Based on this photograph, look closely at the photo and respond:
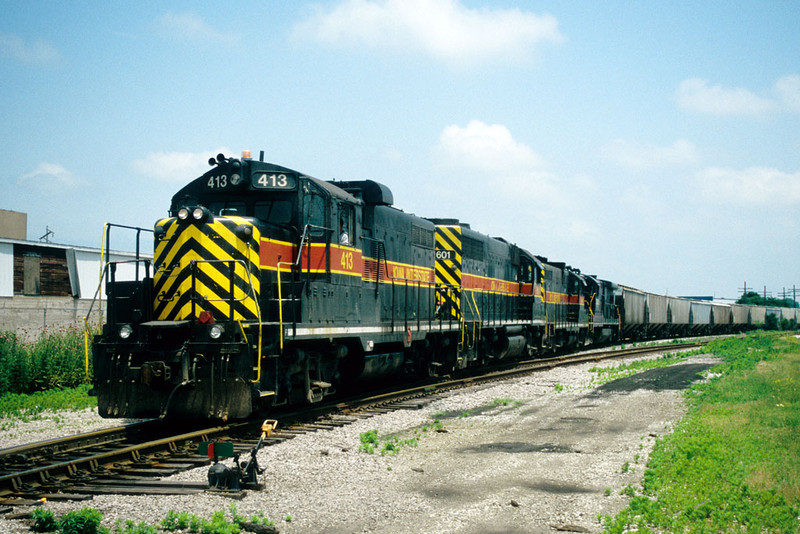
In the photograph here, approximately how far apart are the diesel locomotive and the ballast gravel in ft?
4.17

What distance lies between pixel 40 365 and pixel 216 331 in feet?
27.6

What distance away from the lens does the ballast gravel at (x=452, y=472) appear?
5777 millimetres

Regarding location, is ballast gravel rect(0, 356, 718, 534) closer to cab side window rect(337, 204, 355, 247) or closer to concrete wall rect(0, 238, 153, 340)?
cab side window rect(337, 204, 355, 247)

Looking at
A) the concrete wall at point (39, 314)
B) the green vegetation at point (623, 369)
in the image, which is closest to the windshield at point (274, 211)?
the green vegetation at point (623, 369)

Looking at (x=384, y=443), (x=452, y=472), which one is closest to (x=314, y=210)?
(x=384, y=443)

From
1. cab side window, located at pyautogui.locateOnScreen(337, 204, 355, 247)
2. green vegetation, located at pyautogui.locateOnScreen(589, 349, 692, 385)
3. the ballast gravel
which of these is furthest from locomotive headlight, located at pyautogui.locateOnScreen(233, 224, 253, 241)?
green vegetation, located at pyautogui.locateOnScreen(589, 349, 692, 385)

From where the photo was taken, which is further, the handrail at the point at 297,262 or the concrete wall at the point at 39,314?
the concrete wall at the point at 39,314

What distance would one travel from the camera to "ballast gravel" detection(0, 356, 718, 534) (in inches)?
227

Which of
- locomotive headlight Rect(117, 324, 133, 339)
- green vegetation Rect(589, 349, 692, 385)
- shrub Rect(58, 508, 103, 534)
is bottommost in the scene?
green vegetation Rect(589, 349, 692, 385)

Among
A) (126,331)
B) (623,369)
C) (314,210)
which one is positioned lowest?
(623,369)

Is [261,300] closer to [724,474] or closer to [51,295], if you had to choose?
[724,474]

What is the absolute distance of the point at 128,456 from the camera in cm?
793

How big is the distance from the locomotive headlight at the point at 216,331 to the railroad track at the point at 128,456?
1.30 m

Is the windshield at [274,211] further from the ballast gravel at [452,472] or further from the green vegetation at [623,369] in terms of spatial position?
the green vegetation at [623,369]
